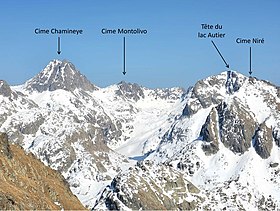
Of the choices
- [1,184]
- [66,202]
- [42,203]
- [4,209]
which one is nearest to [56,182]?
[66,202]

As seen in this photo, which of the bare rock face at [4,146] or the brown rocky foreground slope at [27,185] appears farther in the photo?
the bare rock face at [4,146]

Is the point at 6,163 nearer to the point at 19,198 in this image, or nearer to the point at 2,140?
the point at 2,140

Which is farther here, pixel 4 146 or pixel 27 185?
pixel 4 146

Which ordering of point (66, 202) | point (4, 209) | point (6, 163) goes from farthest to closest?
1. point (66, 202)
2. point (6, 163)
3. point (4, 209)

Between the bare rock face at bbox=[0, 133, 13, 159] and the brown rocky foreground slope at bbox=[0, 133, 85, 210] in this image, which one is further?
the bare rock face at bbox=[0, 133, 13, 159]

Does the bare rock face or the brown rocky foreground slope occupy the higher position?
the bare rock face

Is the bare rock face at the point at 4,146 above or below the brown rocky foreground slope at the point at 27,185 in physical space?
above

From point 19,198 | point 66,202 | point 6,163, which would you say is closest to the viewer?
point 19,198

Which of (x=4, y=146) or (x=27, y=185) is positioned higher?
(x=4, y=146)
